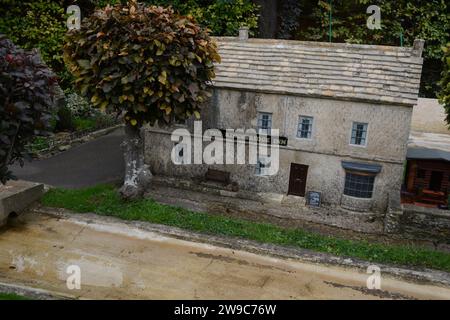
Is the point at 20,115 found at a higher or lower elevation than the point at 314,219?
higher

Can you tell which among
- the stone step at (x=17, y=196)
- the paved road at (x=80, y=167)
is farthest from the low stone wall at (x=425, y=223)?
the stone step at (x=17, y=196)

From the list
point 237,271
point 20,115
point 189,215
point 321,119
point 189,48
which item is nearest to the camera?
point 20,115

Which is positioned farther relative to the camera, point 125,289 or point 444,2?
point 444,2

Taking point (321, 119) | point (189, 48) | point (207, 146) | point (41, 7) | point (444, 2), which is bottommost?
point (207, 146)

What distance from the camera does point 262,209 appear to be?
2022 cm

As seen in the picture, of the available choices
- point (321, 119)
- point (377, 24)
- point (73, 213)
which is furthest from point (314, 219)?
point (377, 24)

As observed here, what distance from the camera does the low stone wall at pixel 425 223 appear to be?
58.5 feet

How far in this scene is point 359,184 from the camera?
2020cm

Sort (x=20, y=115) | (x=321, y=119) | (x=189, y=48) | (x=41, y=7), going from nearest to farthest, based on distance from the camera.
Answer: (x=20, y=115) < (x=189, y=48) < (x=321, y=119) < (x=41, y=7)

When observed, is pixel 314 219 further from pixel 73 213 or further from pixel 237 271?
pixel 73 213

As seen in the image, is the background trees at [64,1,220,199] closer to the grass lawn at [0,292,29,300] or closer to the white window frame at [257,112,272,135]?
the white window frame at [257,112,272,135]

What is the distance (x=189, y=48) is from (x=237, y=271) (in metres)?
8.17

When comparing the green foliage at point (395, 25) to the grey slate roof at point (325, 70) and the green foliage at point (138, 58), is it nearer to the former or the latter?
the grey slate roof at point (325, 70)

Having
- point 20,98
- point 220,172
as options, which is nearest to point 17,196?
point 20,98
